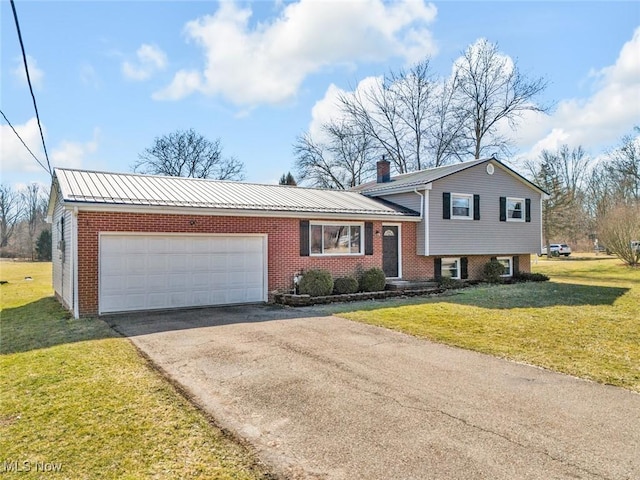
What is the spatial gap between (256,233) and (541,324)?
7561mm

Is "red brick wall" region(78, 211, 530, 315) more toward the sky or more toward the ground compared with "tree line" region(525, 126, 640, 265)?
more toward the ground

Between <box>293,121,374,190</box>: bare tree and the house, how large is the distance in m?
16.6

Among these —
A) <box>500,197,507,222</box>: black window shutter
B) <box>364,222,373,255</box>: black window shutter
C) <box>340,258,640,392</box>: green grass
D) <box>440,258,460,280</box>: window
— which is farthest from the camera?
<box>500,197,507,222</box>: black window shutter

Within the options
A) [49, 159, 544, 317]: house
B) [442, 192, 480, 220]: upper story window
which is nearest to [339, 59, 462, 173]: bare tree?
[49, 159, 544, 317]: house

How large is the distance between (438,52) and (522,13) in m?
22.1

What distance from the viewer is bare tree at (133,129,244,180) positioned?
36.6 metres

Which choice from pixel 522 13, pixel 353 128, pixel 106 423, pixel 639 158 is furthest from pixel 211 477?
pixel 639 158

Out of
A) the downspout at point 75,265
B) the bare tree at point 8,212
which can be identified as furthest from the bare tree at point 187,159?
the downspout at point 75,265

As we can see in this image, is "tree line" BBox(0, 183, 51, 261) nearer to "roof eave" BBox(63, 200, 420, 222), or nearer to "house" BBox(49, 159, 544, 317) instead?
"house" BBox(49, 159, 544, 317)

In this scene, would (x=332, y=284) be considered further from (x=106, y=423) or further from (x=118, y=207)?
(x=106, y=423)

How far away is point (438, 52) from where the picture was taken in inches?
1227

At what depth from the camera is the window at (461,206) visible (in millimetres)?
16391

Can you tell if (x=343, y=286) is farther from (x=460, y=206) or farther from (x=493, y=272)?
(x=493, y=272)

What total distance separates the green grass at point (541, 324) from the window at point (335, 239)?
2.92 meters
